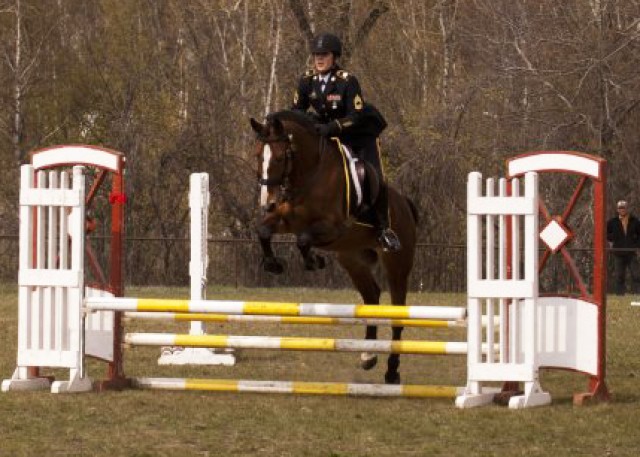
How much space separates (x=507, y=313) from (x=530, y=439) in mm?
1632

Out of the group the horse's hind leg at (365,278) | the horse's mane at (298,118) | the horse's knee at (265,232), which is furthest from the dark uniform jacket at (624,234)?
the horse's knee at (265,232)

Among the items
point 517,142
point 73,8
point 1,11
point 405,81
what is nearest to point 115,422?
point 517,142

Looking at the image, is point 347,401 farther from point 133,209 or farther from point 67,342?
point 133,209

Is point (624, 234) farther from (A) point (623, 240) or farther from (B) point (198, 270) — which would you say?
(B) point (198, 270)

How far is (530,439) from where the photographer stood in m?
9.20

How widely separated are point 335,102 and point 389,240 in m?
1.12

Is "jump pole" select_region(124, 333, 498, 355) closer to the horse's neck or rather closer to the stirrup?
the horse's neck

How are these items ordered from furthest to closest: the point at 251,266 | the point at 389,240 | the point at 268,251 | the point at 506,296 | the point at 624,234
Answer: the point at 251,266, the point at 624,234, the point at 389,240, the point at 268,251, the point at 506,296

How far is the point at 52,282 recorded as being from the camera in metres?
11.3

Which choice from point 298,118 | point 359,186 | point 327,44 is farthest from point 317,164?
point 327,44

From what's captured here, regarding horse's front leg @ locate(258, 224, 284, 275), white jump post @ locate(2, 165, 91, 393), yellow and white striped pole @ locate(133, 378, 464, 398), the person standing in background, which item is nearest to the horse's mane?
horse's front leg @ locate(258, 224, 284, 275)

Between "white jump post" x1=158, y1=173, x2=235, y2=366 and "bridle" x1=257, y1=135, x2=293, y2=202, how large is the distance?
243 cm

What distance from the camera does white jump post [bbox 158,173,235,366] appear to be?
1379cm

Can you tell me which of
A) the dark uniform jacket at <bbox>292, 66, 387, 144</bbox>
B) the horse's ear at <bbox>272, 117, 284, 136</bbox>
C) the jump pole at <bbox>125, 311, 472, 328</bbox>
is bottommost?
the jump pole at <bbox>125, 311, 472, 328</bbox>
